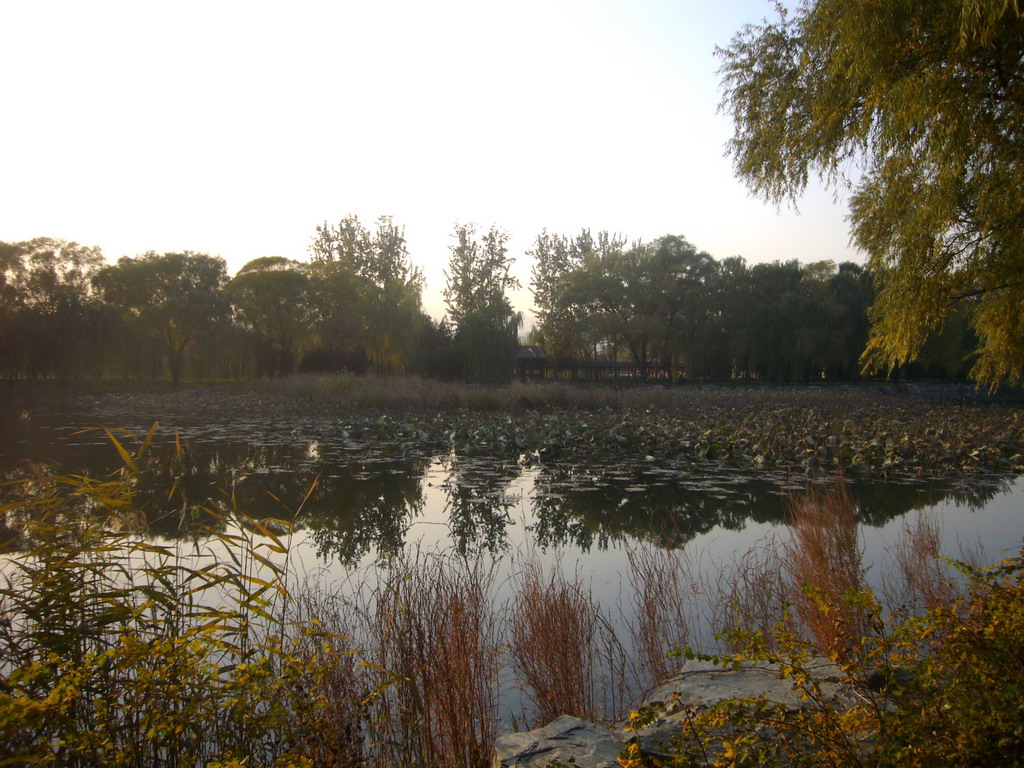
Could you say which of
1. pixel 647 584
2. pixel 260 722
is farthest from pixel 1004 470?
pixel 260 722

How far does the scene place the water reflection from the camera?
7582 mm

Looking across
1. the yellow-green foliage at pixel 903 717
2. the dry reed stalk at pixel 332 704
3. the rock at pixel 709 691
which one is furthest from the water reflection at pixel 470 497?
the yellow-green foliage at pixel 903 717

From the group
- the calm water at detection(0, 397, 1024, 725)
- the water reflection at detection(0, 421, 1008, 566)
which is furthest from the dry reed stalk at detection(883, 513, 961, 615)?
the water reflection at detection(0, 421, 1008, 566)

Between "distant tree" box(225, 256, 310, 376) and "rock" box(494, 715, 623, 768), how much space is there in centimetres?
4263

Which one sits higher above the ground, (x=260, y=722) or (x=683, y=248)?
(x=683, y=248)

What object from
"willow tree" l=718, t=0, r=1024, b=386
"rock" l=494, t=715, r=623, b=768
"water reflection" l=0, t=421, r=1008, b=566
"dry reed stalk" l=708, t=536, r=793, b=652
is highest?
"willow tree" l=718, t=0, r=1024, b=386

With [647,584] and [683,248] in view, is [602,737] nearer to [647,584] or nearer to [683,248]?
[647,584]

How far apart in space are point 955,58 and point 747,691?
608cm

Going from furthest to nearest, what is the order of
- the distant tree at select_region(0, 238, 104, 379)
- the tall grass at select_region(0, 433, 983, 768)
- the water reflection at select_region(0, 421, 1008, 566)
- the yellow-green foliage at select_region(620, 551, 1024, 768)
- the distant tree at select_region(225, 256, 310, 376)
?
the distant tree at select_region(225, 256, 310, 376), the distant tree at select_region(0, 238, 104, 379), the water reflection at select_region(0, 421, 1008, 566), the tall grass at select_region(0, 433, 983, 768), the yellow-green foliage at select_region(620, 551, 1024, 768)

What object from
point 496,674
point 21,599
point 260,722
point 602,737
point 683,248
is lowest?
point 496,674

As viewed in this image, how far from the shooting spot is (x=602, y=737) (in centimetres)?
292

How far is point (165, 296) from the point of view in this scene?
1704 inches

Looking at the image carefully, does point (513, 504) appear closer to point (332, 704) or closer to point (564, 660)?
point (564, 660)

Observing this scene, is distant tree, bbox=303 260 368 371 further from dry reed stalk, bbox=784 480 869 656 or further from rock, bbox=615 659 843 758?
rock, bbox=615 659 843 758
